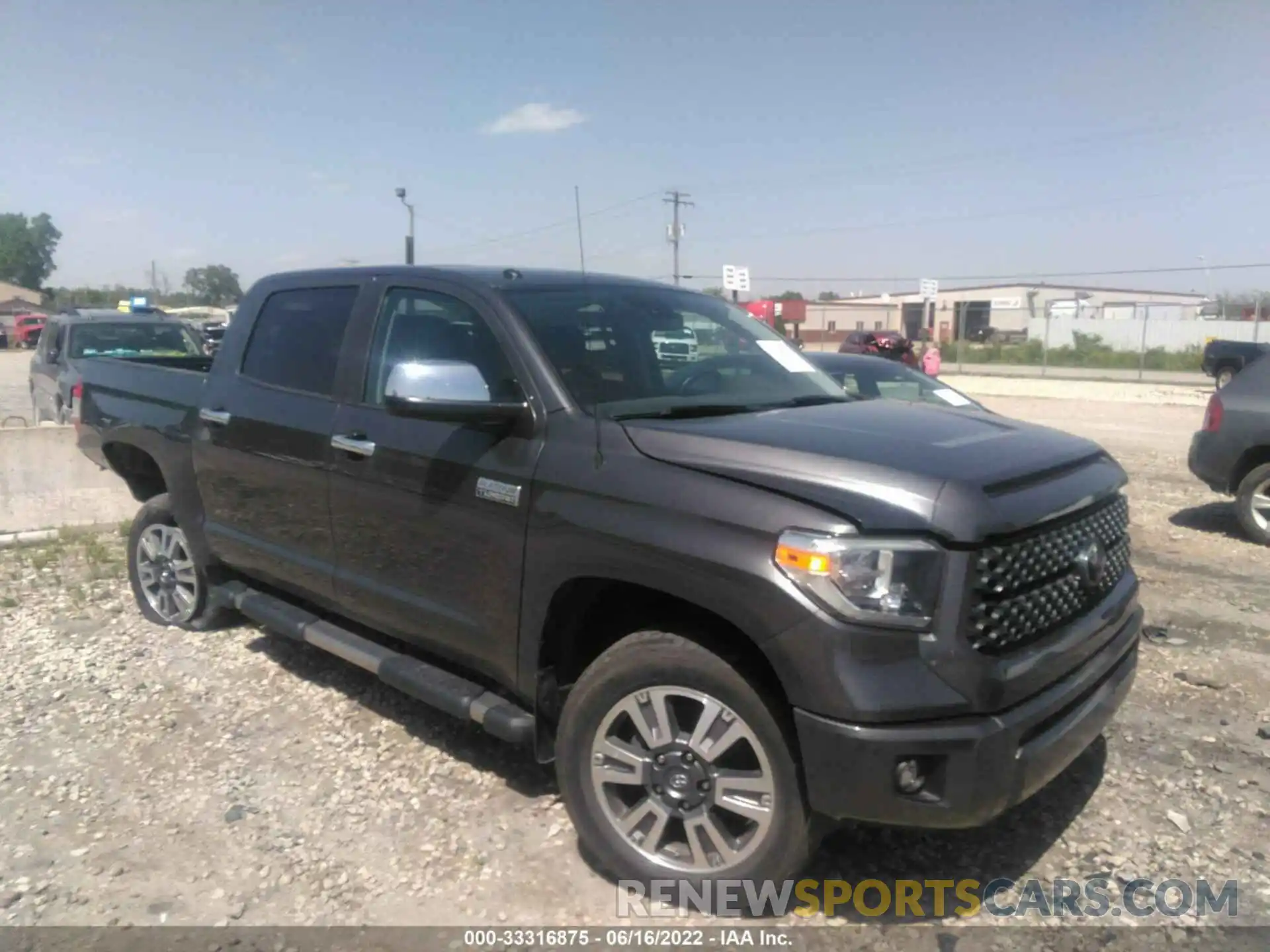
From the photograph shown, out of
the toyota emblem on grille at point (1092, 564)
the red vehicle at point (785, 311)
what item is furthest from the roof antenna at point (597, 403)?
the red vehicle at point (785, 311)

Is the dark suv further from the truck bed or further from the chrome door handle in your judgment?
the truck bed

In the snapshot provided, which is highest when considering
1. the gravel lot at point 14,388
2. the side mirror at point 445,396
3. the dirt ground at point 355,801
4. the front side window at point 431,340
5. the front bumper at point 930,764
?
the front side window at point 431,340

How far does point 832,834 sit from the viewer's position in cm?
363

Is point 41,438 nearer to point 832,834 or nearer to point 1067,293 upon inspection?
point 832,834

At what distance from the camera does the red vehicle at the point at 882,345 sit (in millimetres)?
24734

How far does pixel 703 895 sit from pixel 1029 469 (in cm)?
166

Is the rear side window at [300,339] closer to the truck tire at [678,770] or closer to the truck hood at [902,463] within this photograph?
the truck hood at [902,463]

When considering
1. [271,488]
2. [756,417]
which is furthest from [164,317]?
[756,417]

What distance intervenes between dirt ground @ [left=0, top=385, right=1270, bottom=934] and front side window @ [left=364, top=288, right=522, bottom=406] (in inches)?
61.6

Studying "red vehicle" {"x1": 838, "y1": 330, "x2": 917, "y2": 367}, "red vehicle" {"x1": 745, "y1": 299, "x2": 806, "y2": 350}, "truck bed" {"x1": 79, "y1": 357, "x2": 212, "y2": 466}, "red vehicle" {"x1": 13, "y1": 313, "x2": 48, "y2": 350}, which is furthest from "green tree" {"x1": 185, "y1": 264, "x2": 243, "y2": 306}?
"truck bed" {"x1": 79, "y1": 357, "x2": 212, "y2": 466}

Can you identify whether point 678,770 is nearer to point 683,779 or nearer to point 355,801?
point 683,779

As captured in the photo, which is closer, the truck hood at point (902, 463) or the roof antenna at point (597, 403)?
the truck hood at point (902, 463)

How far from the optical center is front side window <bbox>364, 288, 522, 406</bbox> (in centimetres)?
378

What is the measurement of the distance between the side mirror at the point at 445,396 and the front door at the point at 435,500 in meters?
0.13
